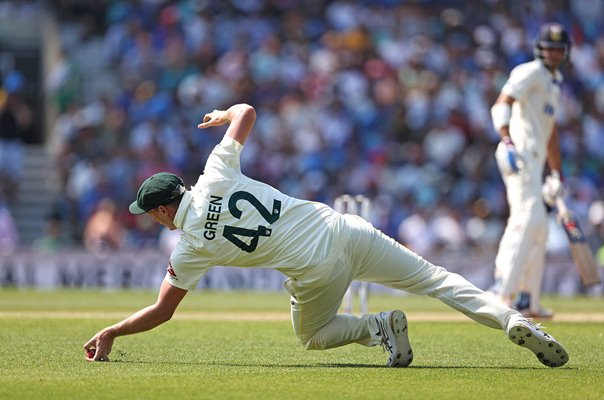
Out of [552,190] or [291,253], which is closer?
[291,253]

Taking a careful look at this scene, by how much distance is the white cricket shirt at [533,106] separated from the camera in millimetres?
12281

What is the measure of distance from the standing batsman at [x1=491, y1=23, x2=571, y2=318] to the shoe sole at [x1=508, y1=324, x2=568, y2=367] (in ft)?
12.6

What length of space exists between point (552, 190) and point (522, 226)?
0.58 m

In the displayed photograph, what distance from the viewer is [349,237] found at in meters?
8.20

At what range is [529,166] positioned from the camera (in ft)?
39.9

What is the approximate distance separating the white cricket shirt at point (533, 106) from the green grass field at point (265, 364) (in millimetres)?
1809

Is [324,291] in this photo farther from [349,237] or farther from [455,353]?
[455,353]

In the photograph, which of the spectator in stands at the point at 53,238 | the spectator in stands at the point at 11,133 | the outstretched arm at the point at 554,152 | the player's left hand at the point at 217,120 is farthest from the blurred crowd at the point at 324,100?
the player's left hand at the point at 217,120

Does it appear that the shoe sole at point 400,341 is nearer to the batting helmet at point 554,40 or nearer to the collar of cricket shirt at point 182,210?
the collar of cricket shirt at point 182,210

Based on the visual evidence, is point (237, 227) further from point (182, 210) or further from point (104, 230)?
point (104, 230)

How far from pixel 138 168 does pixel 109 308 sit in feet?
26.1

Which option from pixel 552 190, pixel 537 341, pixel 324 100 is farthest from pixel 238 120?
pixel 324 100

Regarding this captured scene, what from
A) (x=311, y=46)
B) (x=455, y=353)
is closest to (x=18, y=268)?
(x=311, y=46)

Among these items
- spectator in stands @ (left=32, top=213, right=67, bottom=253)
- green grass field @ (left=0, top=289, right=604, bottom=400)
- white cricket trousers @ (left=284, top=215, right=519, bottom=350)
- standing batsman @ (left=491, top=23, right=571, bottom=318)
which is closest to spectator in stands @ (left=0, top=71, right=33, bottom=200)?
spectator in stands @ (left=32, top=213, right=67, bottom=253)
